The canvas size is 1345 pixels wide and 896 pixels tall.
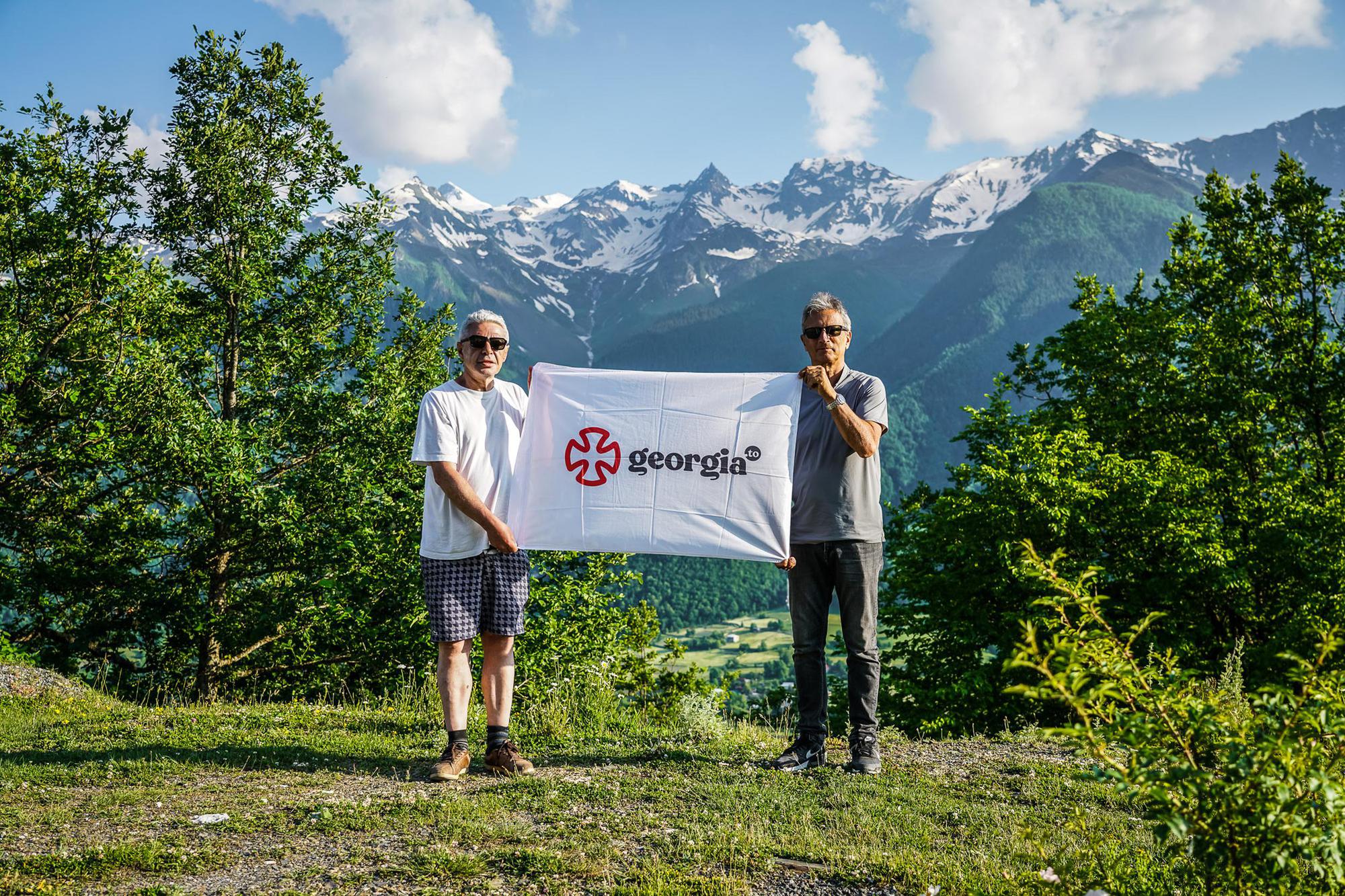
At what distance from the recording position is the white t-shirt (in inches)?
214

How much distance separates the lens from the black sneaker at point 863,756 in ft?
18.7

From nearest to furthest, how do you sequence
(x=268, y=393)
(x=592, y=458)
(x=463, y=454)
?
(x=463, y=454) < (x=592, y=458) < (x=268, y=393)

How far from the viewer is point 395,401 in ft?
54.0

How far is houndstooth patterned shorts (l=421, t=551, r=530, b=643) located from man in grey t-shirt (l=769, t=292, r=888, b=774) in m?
1.83

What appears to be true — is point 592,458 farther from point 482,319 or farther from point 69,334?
point 69,334

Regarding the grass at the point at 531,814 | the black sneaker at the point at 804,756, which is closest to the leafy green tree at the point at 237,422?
the grass at the point at 531,814

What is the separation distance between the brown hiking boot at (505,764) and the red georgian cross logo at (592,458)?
74.5 inches

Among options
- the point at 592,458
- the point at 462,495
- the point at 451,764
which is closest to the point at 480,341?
the point at 462,495

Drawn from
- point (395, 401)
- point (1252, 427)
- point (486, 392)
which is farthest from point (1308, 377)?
point (486, 392)

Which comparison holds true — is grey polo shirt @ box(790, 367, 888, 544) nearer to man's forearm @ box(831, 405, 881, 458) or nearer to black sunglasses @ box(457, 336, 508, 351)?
man's forearm @ box(831, 405, 881, 458)

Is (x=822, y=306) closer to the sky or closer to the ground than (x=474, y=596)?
closer to the sky

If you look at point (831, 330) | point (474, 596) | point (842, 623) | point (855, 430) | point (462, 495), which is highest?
point (831, 330)

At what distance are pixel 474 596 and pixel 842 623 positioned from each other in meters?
Result: 2.51

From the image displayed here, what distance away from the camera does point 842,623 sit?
19.7 feet
